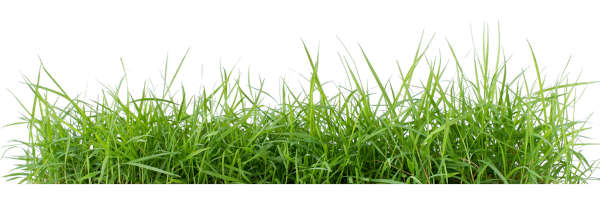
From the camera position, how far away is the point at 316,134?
1.03 m

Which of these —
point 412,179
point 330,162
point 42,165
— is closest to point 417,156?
point 412,179

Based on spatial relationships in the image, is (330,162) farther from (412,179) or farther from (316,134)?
(412,179)

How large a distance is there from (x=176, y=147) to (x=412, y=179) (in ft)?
1.55

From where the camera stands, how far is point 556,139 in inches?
39.2

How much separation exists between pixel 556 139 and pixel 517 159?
8 cm

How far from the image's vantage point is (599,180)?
3.50 feet

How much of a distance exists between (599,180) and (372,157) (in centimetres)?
48
